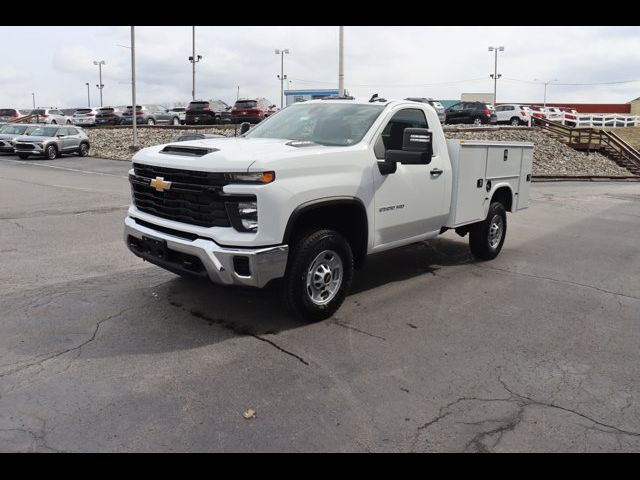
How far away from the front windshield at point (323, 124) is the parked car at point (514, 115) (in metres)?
32.9

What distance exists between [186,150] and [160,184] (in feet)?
1.24

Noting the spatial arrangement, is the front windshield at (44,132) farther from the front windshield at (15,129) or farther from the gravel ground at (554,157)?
the gravel ground at (554,157)

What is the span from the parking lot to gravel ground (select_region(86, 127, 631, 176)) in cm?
1876

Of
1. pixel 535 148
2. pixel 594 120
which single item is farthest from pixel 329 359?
pixel 594 120

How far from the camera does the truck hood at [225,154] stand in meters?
4.57

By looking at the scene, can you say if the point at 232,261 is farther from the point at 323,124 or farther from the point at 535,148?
the point at 535,148

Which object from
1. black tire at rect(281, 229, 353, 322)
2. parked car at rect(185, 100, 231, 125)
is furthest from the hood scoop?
parked car at rect(185, 100, 231, 125)

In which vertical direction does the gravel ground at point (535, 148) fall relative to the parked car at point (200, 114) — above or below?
below

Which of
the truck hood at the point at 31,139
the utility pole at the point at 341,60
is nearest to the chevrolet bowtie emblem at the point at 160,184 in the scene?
the utility pole at the point at 341,60

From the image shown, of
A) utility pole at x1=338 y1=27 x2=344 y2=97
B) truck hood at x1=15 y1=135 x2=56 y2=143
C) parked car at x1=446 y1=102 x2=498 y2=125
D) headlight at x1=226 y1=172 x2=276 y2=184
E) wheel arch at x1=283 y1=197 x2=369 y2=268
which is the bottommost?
wheel arch at x1=283 y1=197 x2=369 y2=268

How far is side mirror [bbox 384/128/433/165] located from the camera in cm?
530

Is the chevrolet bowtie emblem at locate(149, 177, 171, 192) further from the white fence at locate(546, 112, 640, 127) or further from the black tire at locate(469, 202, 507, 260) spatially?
the white fence at locate(546, 112, 640, 127)

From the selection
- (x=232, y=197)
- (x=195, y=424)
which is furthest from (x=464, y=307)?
(x=195, y=424)

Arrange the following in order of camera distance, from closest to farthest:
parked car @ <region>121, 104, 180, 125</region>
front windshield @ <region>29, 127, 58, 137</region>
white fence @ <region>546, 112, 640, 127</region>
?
1. front windshield @ <region>29, 127, 58, 137</region>
2. white fence @ <region>546, 112, 640, 127</region>
3. parked car @ <region>121, 104, 180, 125</region>
